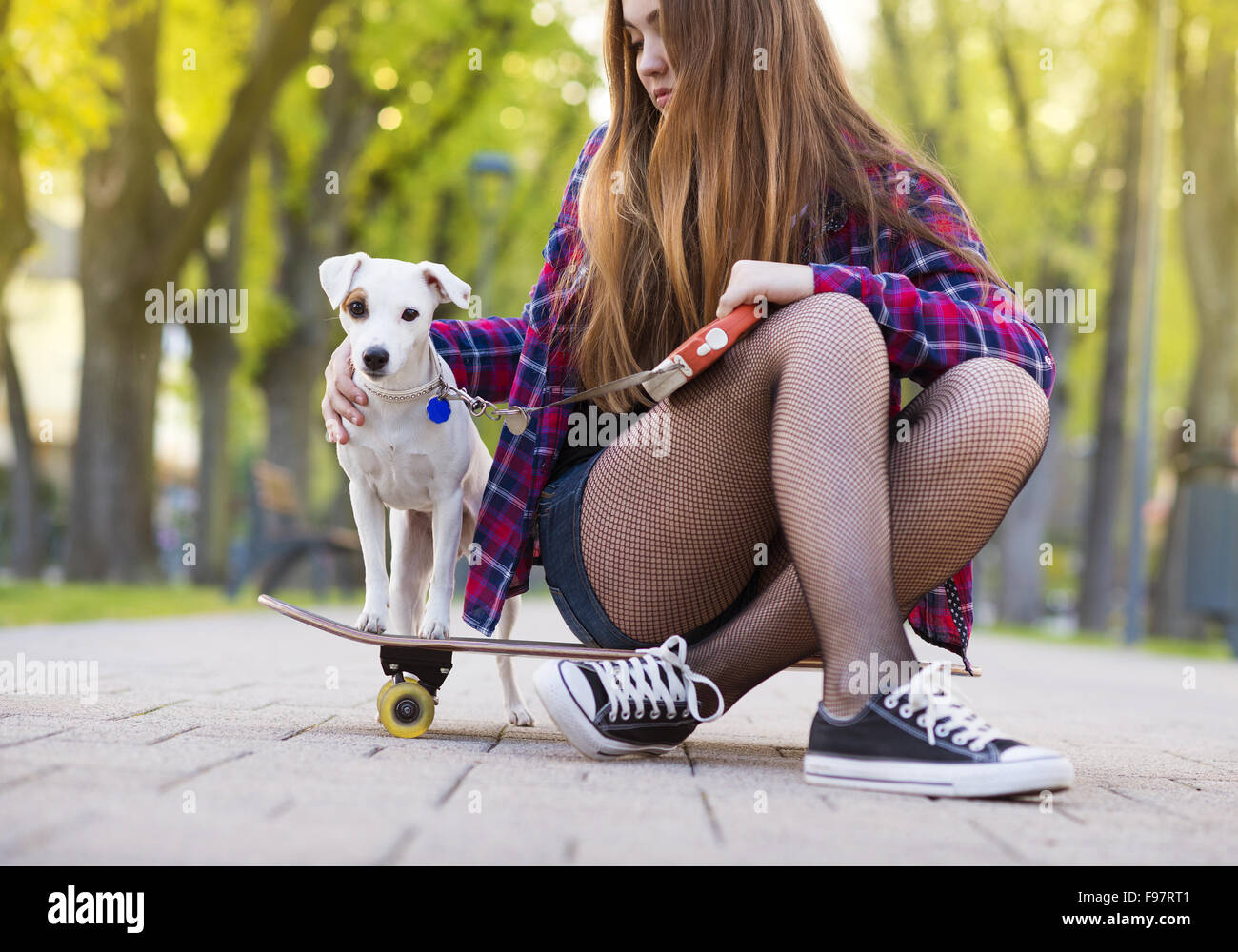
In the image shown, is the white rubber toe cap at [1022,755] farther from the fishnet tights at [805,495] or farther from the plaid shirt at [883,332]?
the plaid shirt at [883,332]

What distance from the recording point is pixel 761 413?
278cm

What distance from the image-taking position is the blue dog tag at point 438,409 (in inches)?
124

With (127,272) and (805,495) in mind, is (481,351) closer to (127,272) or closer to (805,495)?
(805,495)

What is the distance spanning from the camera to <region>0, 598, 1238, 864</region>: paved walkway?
6.04 ft

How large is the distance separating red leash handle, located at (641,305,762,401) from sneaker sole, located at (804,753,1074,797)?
84cm

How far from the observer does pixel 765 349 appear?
271 cm

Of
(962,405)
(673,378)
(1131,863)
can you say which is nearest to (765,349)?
(673,378)

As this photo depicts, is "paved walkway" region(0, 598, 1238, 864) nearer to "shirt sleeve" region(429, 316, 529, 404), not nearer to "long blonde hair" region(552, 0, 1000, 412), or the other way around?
"shirt sleeve" region(429, 316, 529, 404)

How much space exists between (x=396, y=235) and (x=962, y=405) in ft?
52.5

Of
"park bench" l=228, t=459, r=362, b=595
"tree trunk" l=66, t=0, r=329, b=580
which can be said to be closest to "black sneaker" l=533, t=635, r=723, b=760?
"park bench" l=228, t=459, r=362, b=595

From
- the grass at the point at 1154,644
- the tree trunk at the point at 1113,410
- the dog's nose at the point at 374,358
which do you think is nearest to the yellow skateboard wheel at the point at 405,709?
the dog's nose at the point at 374,358

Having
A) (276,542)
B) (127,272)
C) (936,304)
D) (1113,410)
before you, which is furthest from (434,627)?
(1113,410)

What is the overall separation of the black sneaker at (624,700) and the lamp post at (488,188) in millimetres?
13135
